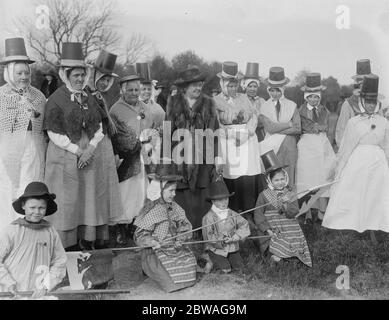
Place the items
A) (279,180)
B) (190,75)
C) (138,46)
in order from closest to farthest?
(138,46), (190,75), (279,180)

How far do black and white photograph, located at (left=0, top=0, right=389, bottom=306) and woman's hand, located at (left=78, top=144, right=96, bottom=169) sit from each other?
0.02 m

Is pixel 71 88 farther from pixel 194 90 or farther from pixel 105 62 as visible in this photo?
pixel 194 90

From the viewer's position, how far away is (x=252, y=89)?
4848 mm

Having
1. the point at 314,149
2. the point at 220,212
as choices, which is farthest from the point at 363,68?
the point at 220,212

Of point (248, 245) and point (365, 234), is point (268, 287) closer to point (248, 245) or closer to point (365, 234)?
point (248, 245)

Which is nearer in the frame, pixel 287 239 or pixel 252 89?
pixel 287 239

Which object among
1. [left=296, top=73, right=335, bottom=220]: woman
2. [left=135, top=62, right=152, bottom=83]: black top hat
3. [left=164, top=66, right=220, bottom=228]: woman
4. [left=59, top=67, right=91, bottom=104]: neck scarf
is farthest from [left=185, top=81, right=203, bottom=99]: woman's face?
[left=296, top=73, right=335, bottom=220]: woman

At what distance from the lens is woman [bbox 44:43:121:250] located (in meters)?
4.25

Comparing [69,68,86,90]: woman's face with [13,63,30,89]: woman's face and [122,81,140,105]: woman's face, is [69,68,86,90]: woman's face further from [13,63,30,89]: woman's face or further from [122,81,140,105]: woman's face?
[122,81,140,105]: woman's face

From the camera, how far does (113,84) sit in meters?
4.67

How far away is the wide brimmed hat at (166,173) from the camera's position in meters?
4.37

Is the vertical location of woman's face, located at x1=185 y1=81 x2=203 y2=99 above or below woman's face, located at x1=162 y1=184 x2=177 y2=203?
above

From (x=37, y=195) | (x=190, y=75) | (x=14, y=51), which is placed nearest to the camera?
(x=37, y=195)

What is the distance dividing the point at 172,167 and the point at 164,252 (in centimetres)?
68
